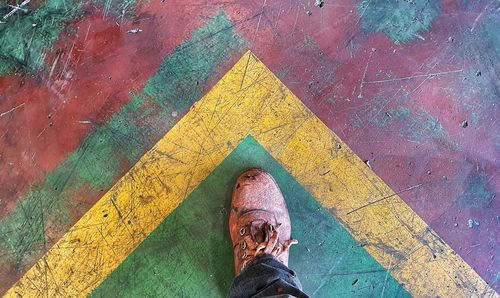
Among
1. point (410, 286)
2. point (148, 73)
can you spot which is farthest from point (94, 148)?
point (410, 286)

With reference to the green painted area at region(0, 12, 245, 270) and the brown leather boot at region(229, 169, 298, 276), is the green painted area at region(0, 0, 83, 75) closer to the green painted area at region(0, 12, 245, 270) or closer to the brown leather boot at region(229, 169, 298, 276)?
the green painted area at region(0, 12, 245, 270)

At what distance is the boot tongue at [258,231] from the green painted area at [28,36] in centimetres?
148

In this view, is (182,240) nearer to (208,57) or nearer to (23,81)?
(208,57)

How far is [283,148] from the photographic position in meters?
2.48

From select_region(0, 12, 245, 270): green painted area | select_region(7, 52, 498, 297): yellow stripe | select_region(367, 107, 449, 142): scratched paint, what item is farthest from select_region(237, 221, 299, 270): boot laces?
select_region(367, 107, 449, 142): scratched paint

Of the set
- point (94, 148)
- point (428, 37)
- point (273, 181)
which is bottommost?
point (273, 181)

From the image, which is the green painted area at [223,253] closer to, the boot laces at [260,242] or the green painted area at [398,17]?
the boot laces at [260,242]

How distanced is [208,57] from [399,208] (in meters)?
1.38

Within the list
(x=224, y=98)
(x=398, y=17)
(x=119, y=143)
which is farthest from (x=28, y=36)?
(x=398, y=17)

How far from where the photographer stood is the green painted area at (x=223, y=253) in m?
2.41

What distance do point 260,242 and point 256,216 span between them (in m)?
0.16

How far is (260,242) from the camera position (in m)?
2.28

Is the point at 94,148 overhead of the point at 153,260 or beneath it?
overhead

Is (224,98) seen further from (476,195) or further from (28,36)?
(476,195)
